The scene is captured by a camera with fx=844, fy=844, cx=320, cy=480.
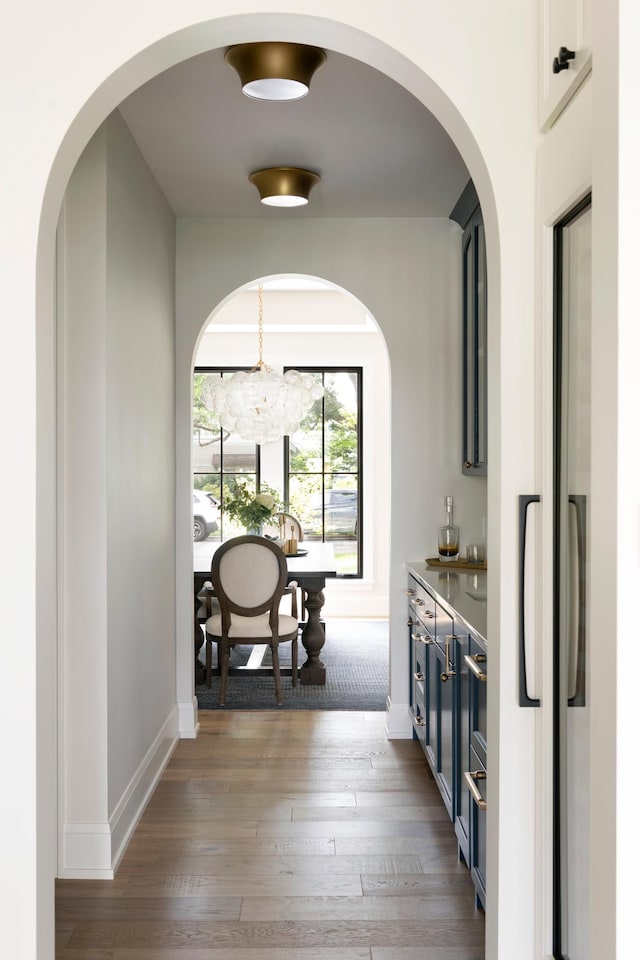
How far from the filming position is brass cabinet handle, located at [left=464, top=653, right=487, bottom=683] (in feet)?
7.88

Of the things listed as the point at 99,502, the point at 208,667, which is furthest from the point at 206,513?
the point at 99,502

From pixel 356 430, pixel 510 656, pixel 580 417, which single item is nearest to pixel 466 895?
pixel 510 656

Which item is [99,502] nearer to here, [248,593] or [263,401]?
[248,593]

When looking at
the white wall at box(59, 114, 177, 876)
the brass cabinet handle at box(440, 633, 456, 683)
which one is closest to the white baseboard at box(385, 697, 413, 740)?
the brass cabinet handle at box(440, 633, 456, 683)

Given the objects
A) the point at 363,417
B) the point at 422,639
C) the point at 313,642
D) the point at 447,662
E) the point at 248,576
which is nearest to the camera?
the point at 447,662

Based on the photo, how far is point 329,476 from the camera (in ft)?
26.9

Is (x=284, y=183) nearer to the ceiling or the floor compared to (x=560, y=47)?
nearer to the ceiling

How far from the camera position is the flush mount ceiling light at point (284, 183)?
3.72 m

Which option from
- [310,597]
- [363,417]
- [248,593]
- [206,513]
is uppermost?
[363,417]

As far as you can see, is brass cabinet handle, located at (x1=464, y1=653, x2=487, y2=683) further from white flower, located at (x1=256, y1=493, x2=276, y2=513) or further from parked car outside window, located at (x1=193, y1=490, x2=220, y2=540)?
parked car outside window, located at (x1=193, y1=490, x2=220, y2=540)

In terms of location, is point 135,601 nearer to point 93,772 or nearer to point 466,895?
point 93,772

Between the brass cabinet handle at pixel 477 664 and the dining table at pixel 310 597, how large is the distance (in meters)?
2.85

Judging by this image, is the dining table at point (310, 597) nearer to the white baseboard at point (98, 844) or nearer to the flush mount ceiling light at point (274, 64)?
the white baseboard at point (98, 844)

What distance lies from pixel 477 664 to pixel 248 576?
8.90 ft
